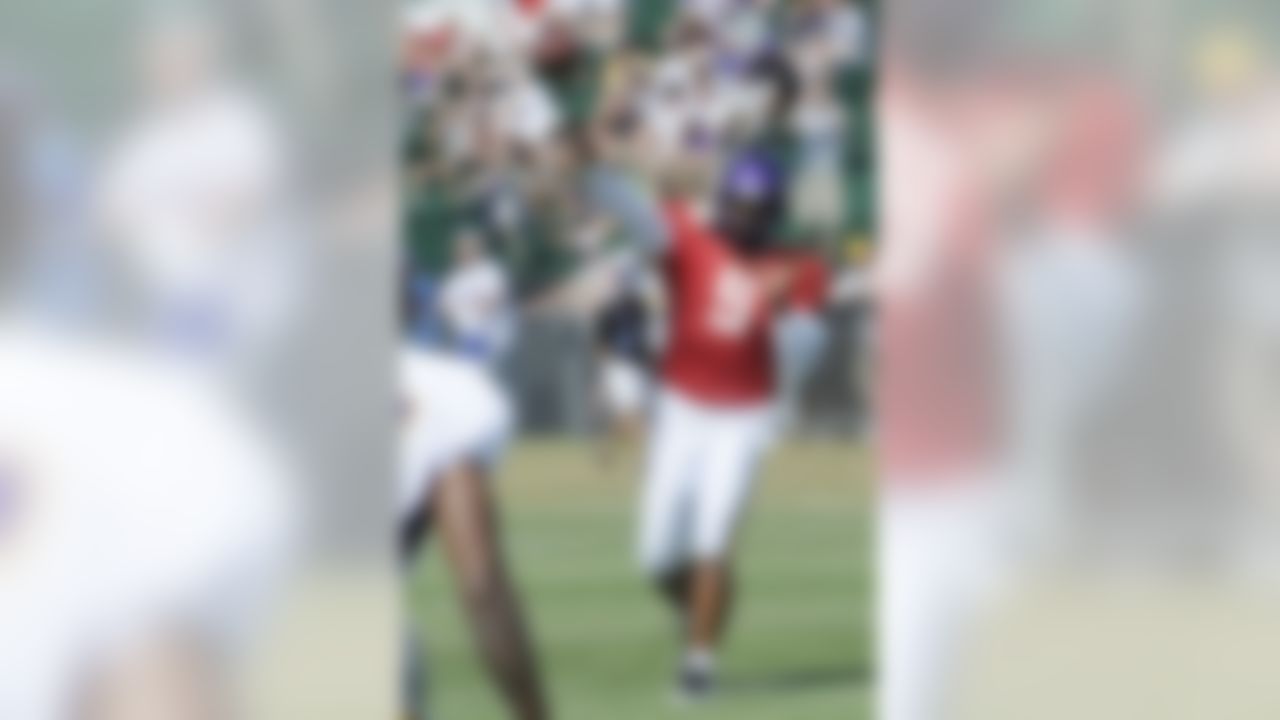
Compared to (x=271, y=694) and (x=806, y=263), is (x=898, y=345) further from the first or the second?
(x=271, y=694)

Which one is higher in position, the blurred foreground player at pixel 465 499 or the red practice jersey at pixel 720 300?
the red practice jersey at pixel 720 300

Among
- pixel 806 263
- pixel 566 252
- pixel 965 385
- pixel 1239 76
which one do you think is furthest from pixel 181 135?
pixel 1239 76

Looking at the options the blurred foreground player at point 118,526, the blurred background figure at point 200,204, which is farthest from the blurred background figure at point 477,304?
the blurred foreground player at point 118,526

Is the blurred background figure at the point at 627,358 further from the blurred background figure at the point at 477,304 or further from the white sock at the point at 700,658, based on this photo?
the white sock at the point at 700,658

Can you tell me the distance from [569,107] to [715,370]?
0.53 metres

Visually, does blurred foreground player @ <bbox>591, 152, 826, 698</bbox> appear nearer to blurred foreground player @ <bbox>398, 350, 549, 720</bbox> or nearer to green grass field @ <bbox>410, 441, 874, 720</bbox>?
Result: green grass field @ <bbox>410, 441, 874, 720</bbox>

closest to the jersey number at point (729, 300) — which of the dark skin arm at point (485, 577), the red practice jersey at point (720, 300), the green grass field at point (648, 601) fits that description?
the red practice jersey at point (720, 300)

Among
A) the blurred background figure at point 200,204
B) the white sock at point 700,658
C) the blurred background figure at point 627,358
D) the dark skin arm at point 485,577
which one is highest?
the blurred background figure at point 200,204

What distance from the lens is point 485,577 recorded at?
5.54 meters

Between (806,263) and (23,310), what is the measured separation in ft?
4.54

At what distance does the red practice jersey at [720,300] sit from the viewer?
5559mm

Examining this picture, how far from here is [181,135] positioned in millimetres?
5543

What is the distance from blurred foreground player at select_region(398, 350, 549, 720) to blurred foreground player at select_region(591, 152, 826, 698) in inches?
10.5

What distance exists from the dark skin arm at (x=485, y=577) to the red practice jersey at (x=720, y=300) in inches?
16.2
